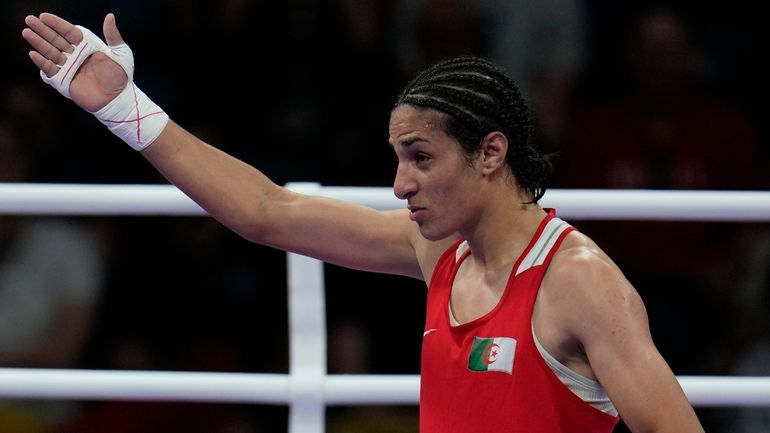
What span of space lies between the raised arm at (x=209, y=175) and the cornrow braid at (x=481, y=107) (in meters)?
0.32

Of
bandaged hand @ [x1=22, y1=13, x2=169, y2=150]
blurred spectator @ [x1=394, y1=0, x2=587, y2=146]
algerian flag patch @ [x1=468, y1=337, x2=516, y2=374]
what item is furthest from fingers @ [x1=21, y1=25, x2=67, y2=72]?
blurred spectator @ [x1=394, y1=0, x2=587, y2=146]

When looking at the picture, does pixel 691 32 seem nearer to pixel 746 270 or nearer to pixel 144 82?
pixel 746 270

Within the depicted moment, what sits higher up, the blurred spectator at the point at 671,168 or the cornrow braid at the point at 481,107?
the blurred spectator at the point at 671,168

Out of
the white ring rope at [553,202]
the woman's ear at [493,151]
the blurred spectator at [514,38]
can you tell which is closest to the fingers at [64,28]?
the white ring rope at [553,202]

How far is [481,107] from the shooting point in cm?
208

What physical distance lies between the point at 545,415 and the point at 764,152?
10.2 ft

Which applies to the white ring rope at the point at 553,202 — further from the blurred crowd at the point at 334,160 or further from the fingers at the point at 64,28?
the blurred crowd at the point at 334,160

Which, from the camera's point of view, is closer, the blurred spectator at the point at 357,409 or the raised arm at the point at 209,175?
the raised arm at the point at 209,175

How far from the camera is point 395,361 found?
431cm

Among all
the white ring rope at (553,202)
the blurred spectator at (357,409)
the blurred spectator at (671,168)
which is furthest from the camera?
the blurred spectator at (671,168)

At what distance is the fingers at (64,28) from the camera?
7.05ft

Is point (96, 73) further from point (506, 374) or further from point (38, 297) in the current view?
point (38, 297)

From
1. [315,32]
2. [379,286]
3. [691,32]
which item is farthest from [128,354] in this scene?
[691,32]

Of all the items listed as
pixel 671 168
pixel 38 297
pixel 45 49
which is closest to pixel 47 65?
pixel 45 49
